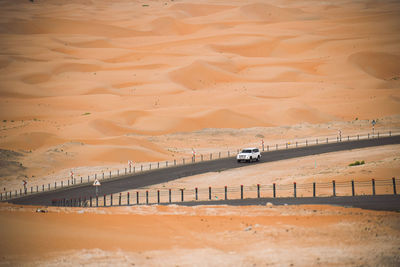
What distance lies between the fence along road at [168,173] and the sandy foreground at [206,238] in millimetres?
19994

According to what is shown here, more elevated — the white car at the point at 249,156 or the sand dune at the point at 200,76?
the sand dune at the point at 200,76

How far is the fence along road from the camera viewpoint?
42.8 m

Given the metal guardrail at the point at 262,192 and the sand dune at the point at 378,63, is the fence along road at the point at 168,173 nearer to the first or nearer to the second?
the metal guardrail at the point at 262,192

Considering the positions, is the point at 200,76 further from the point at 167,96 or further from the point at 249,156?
the point at 249,156

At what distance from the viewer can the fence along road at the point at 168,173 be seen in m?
42.8

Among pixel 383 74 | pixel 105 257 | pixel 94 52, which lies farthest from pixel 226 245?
pixel 94 52

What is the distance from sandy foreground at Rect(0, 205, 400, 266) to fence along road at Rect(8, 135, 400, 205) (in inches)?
787

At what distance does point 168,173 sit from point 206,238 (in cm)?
3290

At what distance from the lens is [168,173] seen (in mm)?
51250

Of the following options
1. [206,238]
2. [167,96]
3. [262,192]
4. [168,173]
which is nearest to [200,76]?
[167,96]

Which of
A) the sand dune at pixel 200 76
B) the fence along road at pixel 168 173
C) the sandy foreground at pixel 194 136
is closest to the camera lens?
the sandy foreground at pixel 194 136

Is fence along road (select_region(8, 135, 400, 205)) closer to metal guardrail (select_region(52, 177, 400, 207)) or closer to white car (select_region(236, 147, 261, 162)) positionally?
white car (select_region(236, 147, 261, 162))

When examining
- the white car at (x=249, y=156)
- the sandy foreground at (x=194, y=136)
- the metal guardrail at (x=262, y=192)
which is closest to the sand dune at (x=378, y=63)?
the sandy foreground at (x=194, y=136)

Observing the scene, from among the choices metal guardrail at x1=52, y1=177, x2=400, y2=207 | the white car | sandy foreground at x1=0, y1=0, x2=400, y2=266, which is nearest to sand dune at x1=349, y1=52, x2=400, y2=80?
sandy foreground at x1=0, y1=0, x2=400, y2=266
